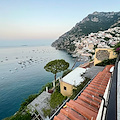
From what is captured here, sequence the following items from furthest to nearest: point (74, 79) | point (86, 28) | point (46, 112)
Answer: point (86, 28) → point (74, 79) → point (46, 112)

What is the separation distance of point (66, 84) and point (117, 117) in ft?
24.3

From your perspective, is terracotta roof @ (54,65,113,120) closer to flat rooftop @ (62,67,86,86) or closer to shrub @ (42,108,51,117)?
flat rooftop @ (62,67,86,86)

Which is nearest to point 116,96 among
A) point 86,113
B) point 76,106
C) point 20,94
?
point 86,113

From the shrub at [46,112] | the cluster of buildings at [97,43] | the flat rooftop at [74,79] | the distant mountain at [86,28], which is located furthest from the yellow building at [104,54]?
the distant mountain at [86,28]

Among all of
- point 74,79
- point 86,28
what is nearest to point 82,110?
point 74,79

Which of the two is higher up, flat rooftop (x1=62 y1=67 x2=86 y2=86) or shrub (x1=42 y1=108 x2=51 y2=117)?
flat rooftop (x1=62 y1=67 x2=86 y2=86)

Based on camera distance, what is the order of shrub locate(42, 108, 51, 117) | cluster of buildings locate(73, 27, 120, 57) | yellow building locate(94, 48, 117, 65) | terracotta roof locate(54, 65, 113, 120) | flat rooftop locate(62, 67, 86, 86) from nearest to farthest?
terracotta roof locate(54, 65, 113, 120) → shrub locate(42, 108, 51, 117) → flat rooftop locate(62, 67, 86, 86) → yellow building locate(94, 48, 117, 65) → cluster of buildings locate(73, 27, 120, 57)

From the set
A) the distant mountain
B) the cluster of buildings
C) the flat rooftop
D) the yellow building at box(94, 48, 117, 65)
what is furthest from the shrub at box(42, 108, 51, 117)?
the distant mountain

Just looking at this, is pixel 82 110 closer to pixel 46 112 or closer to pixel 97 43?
pixel 46 112

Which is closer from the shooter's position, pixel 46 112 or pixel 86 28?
pixel 46 112

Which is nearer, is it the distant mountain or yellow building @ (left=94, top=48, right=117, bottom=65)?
yellow building @ (left=94, top=48, right=117, bottom=65)

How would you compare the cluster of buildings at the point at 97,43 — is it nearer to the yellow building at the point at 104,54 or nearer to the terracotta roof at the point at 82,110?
the yellow building at the point at 104,54

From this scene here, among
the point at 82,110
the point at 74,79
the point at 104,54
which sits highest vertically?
the point at 104,54

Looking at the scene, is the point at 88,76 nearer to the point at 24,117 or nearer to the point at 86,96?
the point at 86,96
